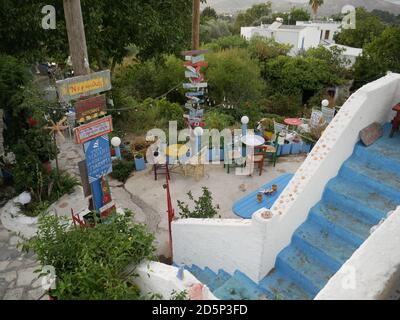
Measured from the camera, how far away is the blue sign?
5973mm

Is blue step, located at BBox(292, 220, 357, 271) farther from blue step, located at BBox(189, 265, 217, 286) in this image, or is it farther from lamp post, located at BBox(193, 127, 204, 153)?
lamp post, located at BBox(193, 127, 204, 153)

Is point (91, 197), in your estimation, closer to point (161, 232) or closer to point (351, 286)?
point (161, 232)

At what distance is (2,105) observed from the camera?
26.1 feet

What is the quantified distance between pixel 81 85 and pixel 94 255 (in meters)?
2.84

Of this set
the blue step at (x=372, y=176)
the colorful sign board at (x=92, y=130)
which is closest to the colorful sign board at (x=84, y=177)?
the colorful sign board at (x=92, y=130)

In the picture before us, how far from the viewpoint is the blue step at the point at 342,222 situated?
4.67m

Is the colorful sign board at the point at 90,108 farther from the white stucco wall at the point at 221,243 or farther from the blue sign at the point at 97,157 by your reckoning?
the white stucco wall at the point at 221,243

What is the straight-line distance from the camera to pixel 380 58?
21.5m

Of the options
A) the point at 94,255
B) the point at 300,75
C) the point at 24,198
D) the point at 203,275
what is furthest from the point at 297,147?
the point at 300,75

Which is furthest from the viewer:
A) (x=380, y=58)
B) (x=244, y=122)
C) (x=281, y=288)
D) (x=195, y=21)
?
(x=380, y=58)

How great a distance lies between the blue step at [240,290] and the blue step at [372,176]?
7.35 ft

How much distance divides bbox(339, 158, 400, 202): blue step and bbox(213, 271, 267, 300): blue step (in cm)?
224

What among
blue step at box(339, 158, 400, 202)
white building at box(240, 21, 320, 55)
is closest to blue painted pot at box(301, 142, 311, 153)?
blue step at box(339, 158, 400, 202)

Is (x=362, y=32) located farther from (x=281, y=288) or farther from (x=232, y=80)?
(x=281, y=288)
